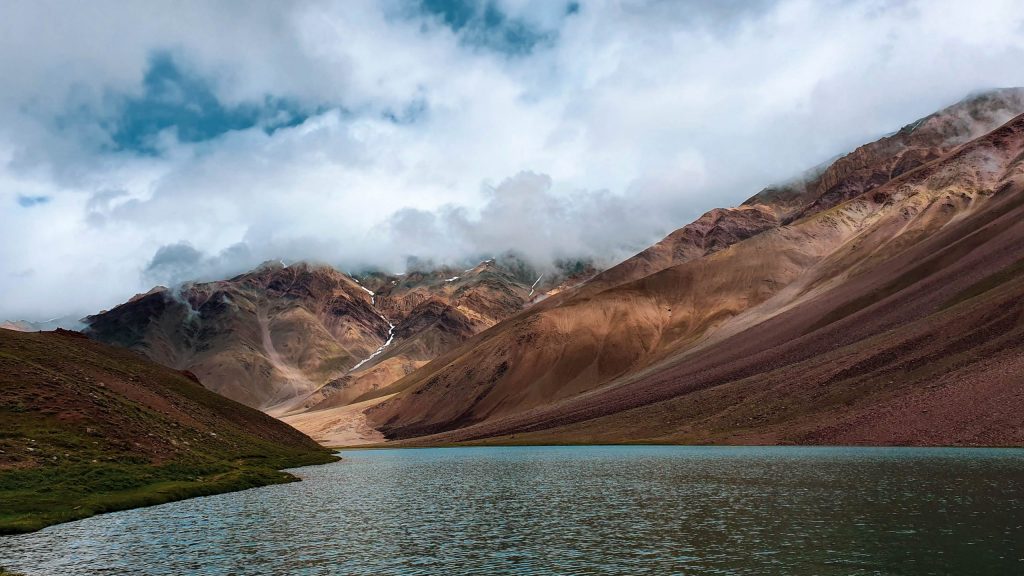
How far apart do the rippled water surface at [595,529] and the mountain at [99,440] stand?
15.1 feet

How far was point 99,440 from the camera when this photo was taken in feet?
251

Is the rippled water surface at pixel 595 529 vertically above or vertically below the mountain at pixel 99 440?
below

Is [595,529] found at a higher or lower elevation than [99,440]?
lower

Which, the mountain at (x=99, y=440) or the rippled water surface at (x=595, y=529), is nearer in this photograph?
the rippled water surface at (x=595, y=529)

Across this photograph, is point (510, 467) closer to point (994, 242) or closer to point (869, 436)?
point (869, 436)

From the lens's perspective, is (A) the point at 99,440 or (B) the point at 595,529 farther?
(A) the point at 99,440

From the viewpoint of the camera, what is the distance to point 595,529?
150 feet

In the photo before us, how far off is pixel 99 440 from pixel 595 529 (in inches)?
2298

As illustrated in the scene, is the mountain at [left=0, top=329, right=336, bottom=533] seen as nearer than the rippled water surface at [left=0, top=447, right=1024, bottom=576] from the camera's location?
No

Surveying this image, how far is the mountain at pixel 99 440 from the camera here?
6056 cm

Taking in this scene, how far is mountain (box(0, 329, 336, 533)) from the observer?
199ft

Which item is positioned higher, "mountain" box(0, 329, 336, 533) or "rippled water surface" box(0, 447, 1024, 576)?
"mountain" box(0, 329, 336, 533)

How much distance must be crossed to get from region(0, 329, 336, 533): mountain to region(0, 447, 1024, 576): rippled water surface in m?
4.61

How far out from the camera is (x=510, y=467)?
108m
